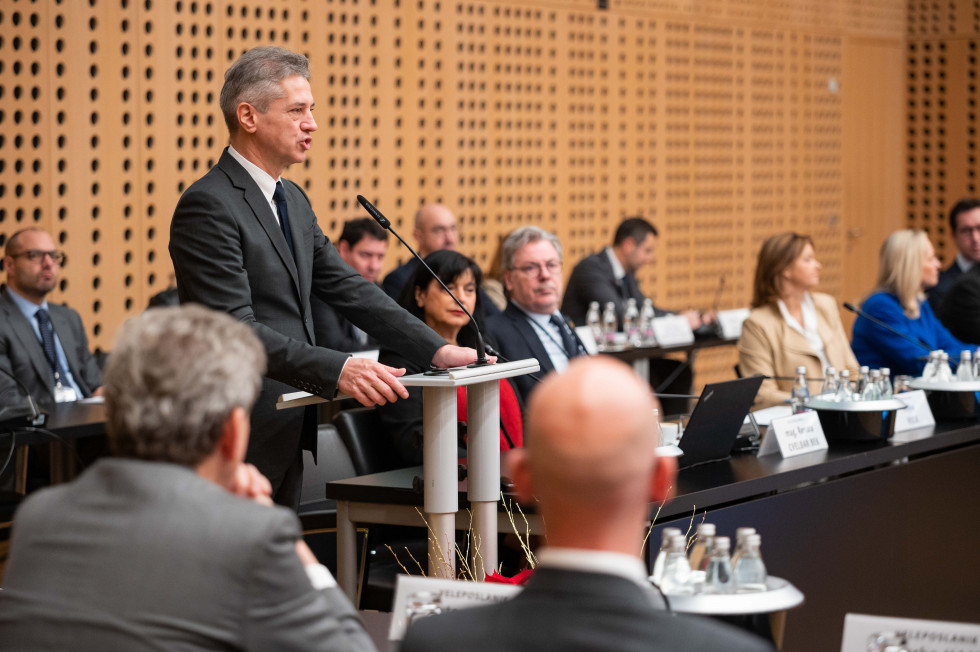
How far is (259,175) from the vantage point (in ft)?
8.79

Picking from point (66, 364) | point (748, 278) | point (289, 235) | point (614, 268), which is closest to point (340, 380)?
point (289, 235)

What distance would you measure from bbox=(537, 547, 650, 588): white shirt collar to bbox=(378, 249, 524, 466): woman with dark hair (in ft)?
6.76

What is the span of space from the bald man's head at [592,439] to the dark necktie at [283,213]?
163 cm

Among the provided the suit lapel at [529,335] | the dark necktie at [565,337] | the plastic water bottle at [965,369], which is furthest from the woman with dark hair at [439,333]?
the plastic water bottle at [965,369]

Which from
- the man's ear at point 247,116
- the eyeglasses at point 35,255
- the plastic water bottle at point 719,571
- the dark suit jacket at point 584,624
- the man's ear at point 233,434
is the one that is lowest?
the plastic water bottle at point 719,571

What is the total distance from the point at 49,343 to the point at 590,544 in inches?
178

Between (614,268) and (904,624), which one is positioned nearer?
(904,624)

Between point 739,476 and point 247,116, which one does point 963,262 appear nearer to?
point 739,476

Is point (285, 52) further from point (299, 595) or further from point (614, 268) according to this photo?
point (614, 268)

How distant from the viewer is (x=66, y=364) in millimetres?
5309

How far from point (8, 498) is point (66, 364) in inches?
52.9

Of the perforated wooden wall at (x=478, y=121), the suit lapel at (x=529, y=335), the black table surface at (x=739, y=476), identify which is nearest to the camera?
the black table surface at (x=739, y=476)

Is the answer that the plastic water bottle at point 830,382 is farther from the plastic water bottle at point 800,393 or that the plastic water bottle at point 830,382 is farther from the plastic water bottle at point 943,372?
the plastic water bottle at point 943,372

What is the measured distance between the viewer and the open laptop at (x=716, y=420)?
310 cm
